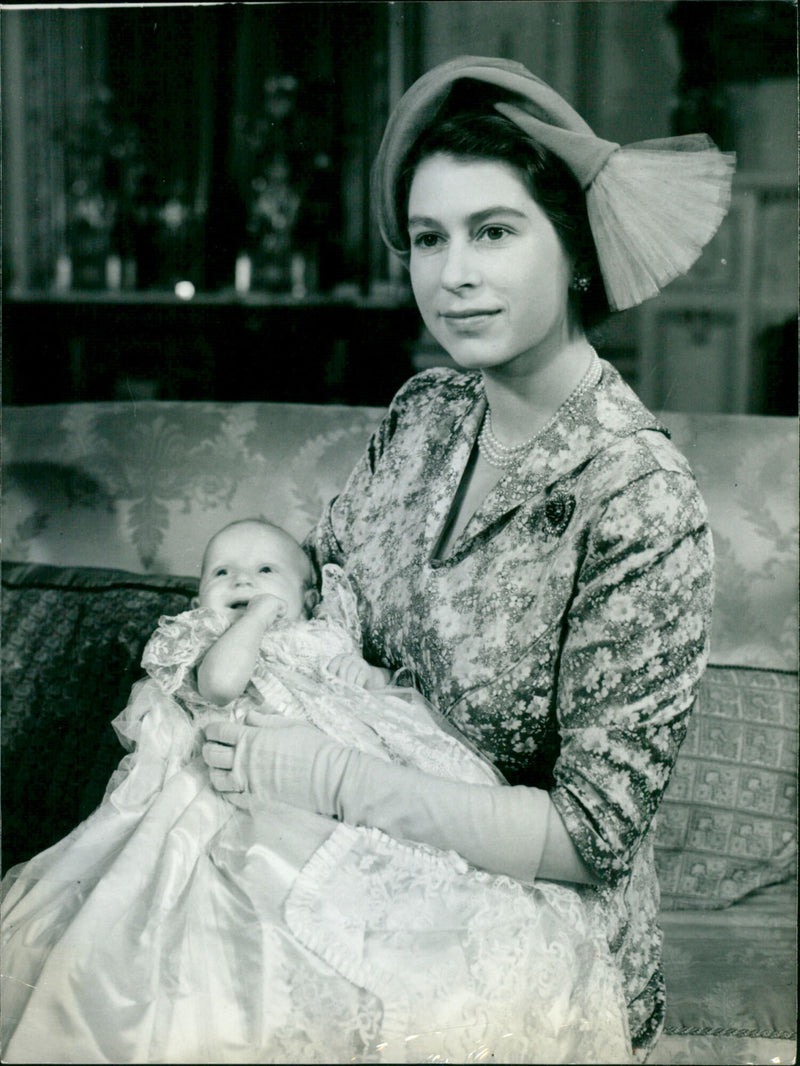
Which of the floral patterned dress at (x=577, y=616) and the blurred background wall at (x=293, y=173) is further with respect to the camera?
the blurred background wall at (x=293, y=173)

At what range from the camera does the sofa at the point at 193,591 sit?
1904 millimetres

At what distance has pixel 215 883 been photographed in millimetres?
1225

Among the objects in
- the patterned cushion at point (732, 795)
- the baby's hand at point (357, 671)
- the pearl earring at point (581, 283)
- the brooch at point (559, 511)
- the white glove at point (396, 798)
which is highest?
the pearl earring at point (581, 283)

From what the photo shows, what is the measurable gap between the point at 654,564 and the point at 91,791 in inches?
48.4

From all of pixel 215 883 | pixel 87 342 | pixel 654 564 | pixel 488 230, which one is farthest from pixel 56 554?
pixel 654 564

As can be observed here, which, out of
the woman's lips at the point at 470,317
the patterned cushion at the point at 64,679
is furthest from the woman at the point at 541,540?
the patterned cushion at the point at 64,679

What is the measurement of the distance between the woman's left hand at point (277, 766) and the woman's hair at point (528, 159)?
2.47ft

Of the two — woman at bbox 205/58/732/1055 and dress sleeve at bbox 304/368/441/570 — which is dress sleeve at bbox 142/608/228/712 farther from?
dress sleeve at bbox 304/368/441/570

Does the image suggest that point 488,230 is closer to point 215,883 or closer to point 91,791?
point 215,883

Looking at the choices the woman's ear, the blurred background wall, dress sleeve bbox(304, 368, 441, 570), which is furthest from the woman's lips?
the woman's ear


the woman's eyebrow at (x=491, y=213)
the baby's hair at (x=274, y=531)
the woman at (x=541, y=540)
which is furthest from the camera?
the baby's hair at (x=274, y=531)

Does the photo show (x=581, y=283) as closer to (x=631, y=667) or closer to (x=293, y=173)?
(x=631, y=667)

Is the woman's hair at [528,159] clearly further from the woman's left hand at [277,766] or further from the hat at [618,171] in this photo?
the woman's left hand at [277,766]

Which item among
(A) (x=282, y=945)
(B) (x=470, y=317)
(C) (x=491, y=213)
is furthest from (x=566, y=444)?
(A) (x=282, y=945)
